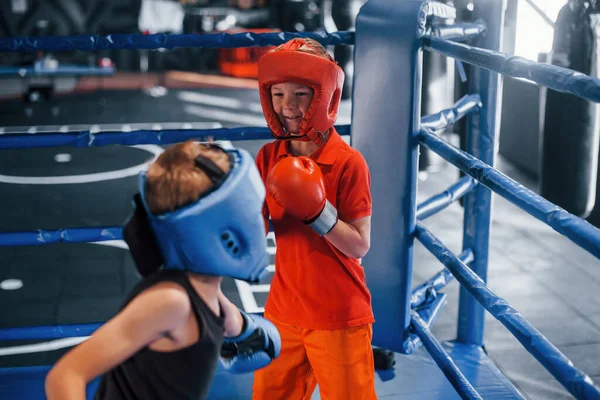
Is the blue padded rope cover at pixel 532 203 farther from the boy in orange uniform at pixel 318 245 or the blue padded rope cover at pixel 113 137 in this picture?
the blue padded rope cover at pixel 113 137

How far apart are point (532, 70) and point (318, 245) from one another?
620 millimetres

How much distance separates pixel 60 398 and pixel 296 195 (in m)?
0.65

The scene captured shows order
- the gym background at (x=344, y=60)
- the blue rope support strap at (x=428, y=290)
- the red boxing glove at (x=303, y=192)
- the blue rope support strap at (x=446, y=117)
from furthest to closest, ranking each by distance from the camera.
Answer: the gym background at (x=344, y=60)
the blue rope support strap at (x=428, y=290)
the blue rope support strap at (x=446, y=117)
the red boxing glove at (x=303, y=192)

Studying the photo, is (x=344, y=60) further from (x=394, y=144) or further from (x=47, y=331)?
(x=47, y=331)

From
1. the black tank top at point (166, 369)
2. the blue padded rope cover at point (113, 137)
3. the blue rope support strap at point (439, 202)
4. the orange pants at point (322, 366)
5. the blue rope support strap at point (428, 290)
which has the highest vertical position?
the blue padded rope cover at point (113, 137)

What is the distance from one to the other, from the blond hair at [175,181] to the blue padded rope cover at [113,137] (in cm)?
88

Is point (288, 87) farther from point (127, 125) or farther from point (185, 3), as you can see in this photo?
point (185, 3)

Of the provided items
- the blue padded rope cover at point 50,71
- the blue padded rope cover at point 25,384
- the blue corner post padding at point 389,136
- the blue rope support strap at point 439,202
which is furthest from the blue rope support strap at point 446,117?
the blue padded rope cover at point 50,71

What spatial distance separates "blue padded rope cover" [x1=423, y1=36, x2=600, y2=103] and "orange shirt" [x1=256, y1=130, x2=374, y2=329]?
0.36 m

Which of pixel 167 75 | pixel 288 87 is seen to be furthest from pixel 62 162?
pixel 167 75

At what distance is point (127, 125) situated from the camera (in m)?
7.75

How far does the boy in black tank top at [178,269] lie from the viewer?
1.19 metres

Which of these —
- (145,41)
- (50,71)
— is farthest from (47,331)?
(50,71)

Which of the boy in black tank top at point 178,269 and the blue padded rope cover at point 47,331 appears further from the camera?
the blue padded rope cover at point 47,331
